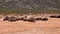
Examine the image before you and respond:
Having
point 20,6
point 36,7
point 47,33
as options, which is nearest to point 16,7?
point 20,6

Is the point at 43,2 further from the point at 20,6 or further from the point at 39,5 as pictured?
the point at 20,6

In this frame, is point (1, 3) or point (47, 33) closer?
point (47, 33)

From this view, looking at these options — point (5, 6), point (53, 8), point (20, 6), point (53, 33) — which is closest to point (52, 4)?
point (53, 8)

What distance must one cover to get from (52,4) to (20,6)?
27.2 feet

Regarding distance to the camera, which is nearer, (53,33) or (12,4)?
(53,33)

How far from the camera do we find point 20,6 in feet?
192

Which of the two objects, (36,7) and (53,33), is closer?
(53,33)

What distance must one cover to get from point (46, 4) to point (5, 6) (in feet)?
34.7

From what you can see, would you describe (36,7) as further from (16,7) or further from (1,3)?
(1,3)

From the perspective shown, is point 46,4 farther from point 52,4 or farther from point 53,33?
point 53,33

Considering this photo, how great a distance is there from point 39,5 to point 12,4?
6.77 meters

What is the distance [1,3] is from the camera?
58.6 m

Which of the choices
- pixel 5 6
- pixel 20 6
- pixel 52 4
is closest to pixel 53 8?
pixel 52 4

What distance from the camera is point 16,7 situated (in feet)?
189
